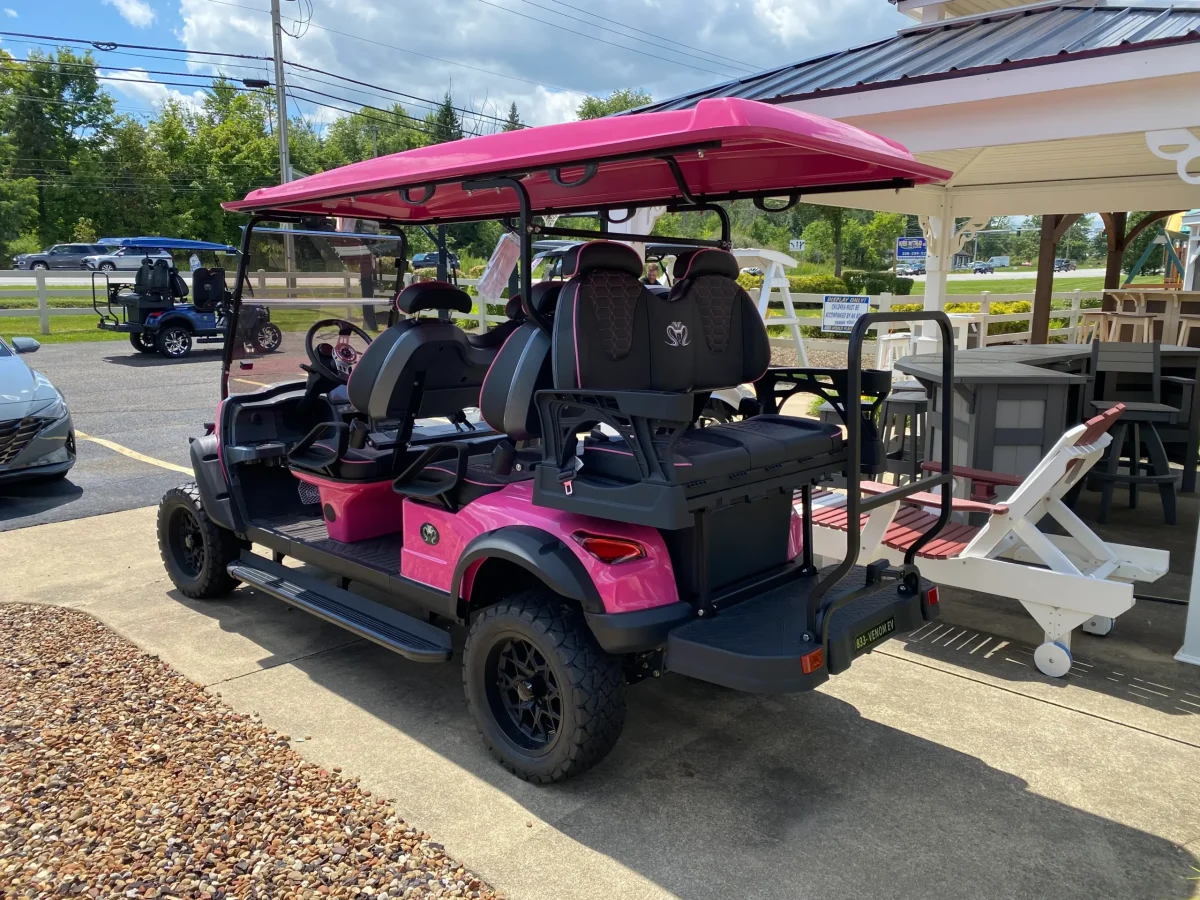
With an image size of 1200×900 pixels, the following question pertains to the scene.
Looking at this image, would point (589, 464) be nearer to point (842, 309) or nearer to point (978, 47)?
point (978, 47)

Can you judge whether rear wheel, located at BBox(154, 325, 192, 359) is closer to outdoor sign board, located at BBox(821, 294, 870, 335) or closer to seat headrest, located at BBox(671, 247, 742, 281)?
outdoor sign board, located at BBox(821, 294, 870, 335)

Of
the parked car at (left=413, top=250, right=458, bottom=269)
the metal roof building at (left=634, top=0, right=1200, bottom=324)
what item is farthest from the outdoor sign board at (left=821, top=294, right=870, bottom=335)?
the parked car at (left=413, top=250, right=458, bottom=269)

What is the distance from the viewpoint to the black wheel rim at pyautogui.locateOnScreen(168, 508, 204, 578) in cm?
477

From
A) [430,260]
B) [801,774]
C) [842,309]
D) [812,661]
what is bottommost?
[801,774]

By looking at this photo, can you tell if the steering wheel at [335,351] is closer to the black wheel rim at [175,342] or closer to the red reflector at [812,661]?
the red reflector at [812,661]

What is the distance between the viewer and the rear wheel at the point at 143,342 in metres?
15.5

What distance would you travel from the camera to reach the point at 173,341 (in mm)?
15555

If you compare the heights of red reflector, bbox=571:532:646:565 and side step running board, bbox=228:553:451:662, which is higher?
red reflector, bbox=571:532:646:565

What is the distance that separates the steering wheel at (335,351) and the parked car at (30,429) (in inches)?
128

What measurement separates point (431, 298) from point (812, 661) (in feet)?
7.71

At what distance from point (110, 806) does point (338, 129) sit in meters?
75.1

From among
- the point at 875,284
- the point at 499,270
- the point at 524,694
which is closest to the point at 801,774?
the point at 524,694

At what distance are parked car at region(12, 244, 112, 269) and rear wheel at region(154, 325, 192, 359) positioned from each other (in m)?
23.0

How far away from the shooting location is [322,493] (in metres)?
4.18
